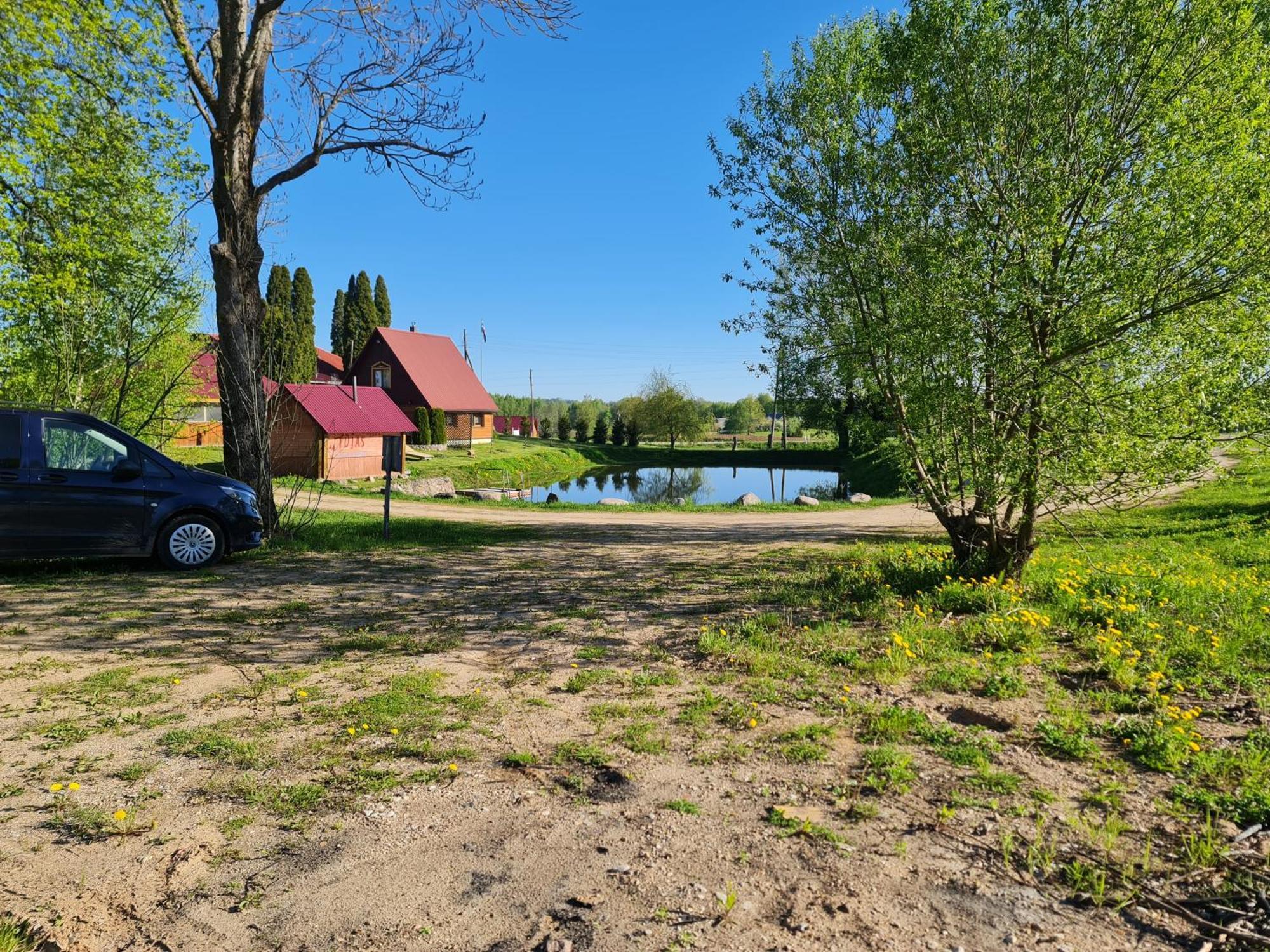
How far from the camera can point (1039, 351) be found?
6312mm

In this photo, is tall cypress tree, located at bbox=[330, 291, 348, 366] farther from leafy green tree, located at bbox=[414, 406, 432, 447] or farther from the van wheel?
the van wheel

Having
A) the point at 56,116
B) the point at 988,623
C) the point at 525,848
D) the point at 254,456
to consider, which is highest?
the point at 56,116

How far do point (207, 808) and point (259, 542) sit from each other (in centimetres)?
690

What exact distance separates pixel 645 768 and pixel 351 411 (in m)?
31.2

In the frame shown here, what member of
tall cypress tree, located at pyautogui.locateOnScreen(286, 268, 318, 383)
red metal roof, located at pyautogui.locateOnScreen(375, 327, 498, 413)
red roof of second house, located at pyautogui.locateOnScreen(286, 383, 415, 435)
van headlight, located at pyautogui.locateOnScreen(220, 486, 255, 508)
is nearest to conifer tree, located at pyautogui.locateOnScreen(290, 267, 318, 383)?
tall cypress tree, located at pyautogui.locateOnScreen(286, 268, 318, 383)

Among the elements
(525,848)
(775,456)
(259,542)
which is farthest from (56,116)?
(775,456)

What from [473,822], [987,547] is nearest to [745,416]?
[987,547]

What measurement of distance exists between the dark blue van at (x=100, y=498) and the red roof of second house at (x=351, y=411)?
20.3m

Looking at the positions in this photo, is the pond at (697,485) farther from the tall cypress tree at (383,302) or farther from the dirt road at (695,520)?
the tall cypress tree at (383,302)

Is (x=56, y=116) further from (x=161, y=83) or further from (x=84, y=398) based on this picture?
(x=84, y=398)

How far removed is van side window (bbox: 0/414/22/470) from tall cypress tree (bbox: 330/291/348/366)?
5769cm

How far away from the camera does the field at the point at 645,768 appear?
2598mm

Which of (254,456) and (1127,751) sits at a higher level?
(254,456)

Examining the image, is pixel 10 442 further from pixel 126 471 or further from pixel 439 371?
pixel 439 371
